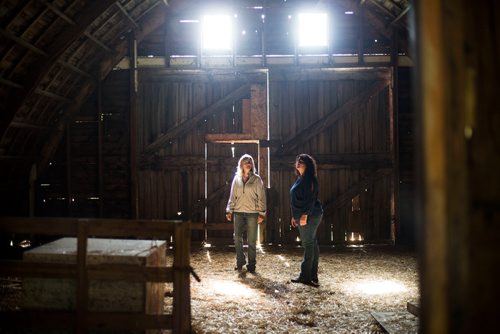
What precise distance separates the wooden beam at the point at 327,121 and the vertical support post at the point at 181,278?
690 centimetres

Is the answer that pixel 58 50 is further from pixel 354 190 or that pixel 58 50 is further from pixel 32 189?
pixel 354 190

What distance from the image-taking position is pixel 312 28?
10812 millimetres

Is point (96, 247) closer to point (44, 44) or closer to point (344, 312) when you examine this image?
point (344, 312)

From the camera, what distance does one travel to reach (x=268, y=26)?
10.8 metres

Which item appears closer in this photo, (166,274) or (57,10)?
(166,274)

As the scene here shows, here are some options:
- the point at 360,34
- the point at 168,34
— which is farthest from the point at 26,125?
the point at 360,34

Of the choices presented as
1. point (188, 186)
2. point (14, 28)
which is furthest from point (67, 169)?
point (14, 28)

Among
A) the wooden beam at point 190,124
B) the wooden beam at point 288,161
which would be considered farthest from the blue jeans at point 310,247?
the wooden beam at point 190,124

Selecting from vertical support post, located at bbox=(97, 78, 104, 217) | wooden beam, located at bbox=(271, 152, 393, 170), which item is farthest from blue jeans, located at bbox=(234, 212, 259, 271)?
vertical support post, located at bbox=(97, 78, 104, 217)

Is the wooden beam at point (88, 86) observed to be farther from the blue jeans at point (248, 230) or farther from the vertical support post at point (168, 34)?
the blue jeans at point (248, 230)

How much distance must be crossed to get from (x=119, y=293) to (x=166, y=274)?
527mm

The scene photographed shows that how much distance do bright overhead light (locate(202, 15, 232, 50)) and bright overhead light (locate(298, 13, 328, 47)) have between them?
6.48 feet

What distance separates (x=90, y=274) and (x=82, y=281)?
10 cm

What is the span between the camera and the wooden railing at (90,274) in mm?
3795
